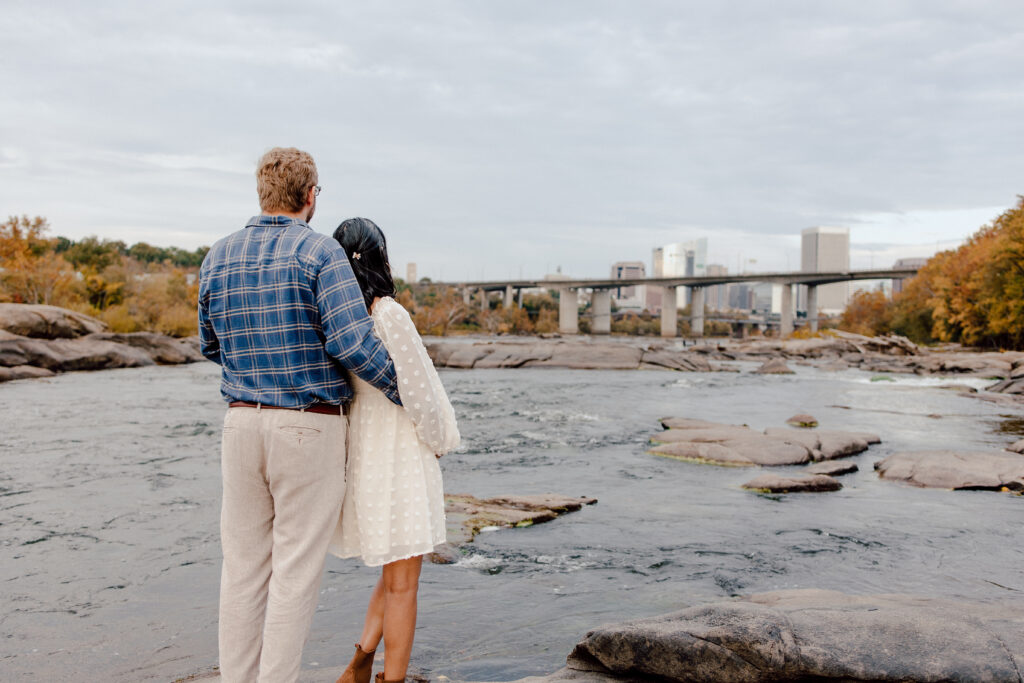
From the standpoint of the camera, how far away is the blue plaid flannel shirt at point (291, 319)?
8.52ft

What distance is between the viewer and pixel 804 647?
3.03 metres

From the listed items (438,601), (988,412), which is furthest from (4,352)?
(988,412)

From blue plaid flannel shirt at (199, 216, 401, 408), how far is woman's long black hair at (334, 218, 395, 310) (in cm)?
19

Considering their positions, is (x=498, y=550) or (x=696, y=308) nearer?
(x=498, y=550)

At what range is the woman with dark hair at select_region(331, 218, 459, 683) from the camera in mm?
2771

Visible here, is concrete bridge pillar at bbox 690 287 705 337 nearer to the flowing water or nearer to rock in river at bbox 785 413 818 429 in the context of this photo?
rock in river at bbox 785 413 818 429

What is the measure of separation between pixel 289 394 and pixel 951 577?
212 inches

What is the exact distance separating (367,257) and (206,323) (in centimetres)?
68

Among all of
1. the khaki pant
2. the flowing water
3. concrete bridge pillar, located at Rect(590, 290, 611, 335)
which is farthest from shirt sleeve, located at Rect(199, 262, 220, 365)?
concrete bridge pillar, located at Rect(590, 290, 611, 335)

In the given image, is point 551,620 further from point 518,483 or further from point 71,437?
point 71,437

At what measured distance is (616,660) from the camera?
3.28m

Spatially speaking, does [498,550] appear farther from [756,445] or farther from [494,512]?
[756,445]

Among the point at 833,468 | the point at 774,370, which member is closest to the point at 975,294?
the point at 774,370

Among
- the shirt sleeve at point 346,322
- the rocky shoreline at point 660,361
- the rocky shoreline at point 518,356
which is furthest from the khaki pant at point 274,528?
the rocky shoreline at point 660,361
